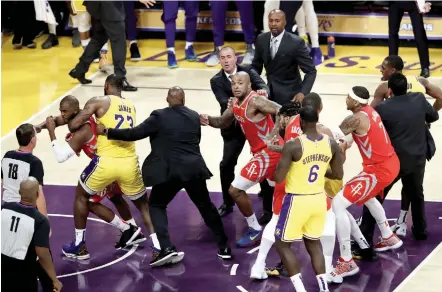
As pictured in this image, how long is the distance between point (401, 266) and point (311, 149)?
5.57ft

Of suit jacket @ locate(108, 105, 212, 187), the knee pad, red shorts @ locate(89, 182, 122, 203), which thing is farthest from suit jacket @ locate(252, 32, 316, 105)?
the knee pad

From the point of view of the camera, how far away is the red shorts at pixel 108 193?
870 cm

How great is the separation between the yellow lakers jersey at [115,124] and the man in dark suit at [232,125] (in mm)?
1143

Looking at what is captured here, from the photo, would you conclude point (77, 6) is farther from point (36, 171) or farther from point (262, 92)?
point (36, 171)

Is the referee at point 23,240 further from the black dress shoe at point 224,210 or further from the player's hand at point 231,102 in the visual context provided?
the black dress shoe at point 224,210

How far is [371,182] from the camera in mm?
8141

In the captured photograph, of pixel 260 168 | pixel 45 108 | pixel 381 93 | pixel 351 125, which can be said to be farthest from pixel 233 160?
pixel 45 108

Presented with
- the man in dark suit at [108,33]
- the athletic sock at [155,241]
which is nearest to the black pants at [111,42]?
the man in dark suit at [108,33]

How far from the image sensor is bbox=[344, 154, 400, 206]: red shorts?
8.11 m

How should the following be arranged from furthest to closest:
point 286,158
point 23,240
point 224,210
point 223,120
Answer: point 224,210 → point 223,120 → point 286,158 → point 23,240

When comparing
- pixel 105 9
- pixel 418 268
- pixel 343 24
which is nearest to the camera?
pixel 418 268

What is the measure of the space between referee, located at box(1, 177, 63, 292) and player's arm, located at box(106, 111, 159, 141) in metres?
1.49

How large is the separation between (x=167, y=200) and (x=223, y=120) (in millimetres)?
853

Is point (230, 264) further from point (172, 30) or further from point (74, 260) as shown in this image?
point (172, 30)
